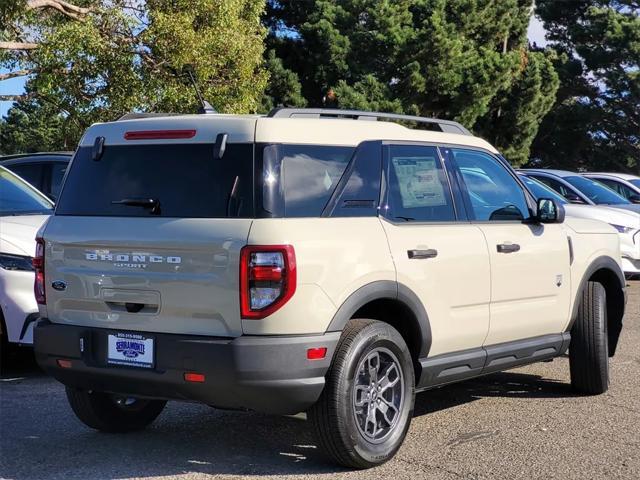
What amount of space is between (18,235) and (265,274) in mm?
3618

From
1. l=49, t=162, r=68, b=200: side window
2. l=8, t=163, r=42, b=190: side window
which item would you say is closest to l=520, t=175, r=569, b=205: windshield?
l=49, t=162, r=68, b=200: side window

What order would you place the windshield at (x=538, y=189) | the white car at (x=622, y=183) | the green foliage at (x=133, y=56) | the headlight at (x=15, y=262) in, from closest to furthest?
the headlight at (x=15, y=262) → the windshield at (x=538, y=189) → the white car at (x=622, y=183) → the green foliage at (x=133, y=56)

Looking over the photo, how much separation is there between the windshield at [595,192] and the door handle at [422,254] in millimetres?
9975

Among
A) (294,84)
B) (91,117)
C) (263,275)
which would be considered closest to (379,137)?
(263,275)

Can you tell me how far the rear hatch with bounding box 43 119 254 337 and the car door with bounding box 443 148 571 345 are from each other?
170cm

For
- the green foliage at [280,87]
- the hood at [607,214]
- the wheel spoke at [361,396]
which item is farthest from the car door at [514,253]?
the green foliage at [280,87]

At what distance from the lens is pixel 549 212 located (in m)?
6.09

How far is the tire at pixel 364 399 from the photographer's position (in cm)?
462

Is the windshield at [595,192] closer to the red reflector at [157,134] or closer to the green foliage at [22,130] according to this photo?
the red reflector at [157,134]

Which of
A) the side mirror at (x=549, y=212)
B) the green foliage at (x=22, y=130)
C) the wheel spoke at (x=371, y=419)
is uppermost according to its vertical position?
the side mirror at (x=549, y=212)

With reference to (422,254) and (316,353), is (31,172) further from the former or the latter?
→ (316,353)

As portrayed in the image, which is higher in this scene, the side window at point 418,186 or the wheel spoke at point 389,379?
the side window at point 418,186

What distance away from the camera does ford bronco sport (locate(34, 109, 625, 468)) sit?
4.41 metres

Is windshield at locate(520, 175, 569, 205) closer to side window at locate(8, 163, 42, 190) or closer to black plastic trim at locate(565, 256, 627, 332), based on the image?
black plastic trim at locate(565, 256, 627, 332)
